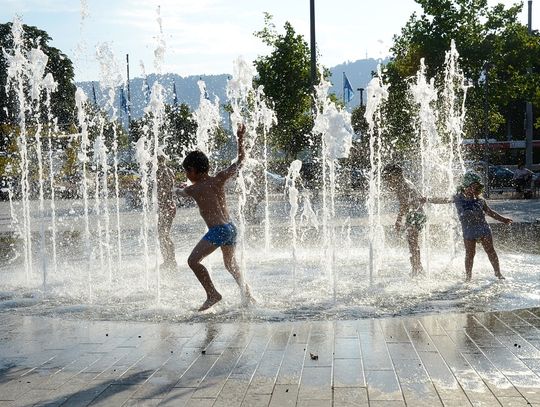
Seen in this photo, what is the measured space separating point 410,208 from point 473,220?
0.82m

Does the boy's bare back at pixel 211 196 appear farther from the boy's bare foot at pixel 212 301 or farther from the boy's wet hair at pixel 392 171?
the boy's wet hair at pixel 392 171

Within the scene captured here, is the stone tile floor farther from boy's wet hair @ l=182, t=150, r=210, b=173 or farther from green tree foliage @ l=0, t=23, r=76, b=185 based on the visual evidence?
green tree foliage @ l=0, t=23, r=76, b=185

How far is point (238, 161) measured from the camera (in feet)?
20.9

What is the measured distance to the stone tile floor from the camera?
373 cm

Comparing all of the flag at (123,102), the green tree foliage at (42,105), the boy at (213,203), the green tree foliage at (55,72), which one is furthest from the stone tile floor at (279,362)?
the green tree foliage at (55,72)

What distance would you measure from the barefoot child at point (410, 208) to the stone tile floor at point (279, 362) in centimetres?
232

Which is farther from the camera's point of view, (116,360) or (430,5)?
(430,5)

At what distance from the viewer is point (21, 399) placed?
3.77 meters

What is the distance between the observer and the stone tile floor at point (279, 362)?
3.73 metres

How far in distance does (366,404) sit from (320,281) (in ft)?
14.2

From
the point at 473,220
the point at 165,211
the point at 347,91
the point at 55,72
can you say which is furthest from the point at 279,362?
the point at 55,72

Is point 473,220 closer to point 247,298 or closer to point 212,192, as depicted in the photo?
point 247,298

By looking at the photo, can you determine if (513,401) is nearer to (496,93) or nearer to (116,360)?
(116,360)

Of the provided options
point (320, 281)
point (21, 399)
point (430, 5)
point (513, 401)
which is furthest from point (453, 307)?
point (430, 5)
